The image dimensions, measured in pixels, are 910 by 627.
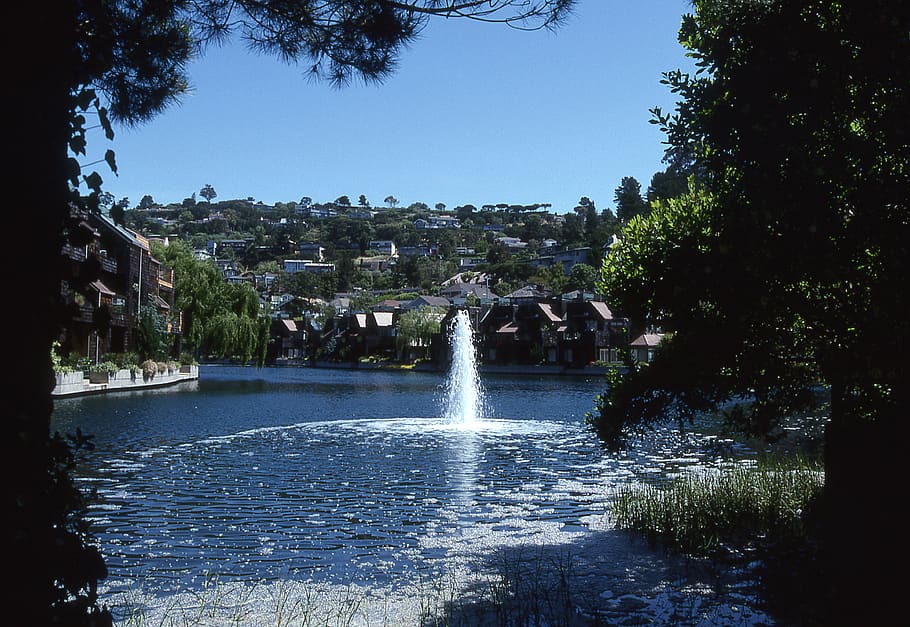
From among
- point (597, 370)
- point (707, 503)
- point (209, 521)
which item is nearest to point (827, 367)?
point (707, 503)

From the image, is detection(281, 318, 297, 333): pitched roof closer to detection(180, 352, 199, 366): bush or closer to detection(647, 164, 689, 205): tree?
detection(180, 352, 199, 366): bush

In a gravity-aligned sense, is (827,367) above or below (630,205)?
below

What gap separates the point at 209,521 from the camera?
504 inches

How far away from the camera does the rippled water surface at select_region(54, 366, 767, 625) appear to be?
9.09m

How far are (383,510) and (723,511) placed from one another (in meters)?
5.60

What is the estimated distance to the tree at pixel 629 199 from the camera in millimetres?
99256

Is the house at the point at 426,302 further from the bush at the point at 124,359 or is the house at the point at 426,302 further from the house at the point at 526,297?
the bush at the point at 124,359

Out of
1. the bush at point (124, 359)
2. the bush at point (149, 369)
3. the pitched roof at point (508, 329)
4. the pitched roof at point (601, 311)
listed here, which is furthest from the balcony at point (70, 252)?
the pitched roof at point (508, 329)

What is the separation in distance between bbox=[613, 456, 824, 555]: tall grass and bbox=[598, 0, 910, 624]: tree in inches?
61.5

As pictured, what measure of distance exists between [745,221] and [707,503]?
498cm

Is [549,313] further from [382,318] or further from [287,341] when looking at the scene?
[287,341]

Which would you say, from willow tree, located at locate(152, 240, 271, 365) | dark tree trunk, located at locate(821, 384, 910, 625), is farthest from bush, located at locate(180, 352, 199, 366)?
dark tree trunk, located at locate(821, 384, 910, 625)

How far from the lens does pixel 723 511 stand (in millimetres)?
11258

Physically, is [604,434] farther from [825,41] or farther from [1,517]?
[1,517]
